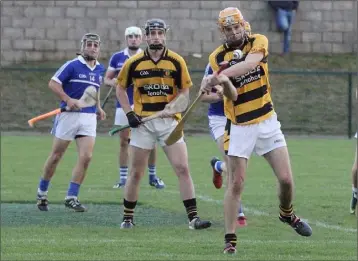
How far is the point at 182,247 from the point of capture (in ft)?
31.0

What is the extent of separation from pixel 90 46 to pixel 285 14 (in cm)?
1814

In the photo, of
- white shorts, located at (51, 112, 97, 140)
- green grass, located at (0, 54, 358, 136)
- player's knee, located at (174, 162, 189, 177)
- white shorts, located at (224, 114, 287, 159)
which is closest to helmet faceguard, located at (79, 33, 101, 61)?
white shorts, located at (51, 112, 97, 140)

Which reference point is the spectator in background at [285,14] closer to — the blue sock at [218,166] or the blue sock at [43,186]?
the blue sock at [218,166]

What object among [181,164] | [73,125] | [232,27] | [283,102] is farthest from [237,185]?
[283,102]

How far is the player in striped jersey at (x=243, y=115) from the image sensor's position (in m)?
9.33

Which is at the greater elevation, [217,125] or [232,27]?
[232,27]

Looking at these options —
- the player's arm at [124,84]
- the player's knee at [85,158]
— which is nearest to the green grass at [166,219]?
the player's knee at [85,158]

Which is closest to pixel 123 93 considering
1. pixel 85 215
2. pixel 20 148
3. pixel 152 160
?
pixel 85 215

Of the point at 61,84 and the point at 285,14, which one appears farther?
the point at 285,14

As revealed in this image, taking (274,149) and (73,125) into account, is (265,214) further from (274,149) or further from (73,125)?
(274,149)

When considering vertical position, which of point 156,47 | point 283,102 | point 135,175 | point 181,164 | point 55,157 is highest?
point 156,47

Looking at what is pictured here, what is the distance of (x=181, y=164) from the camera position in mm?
11023

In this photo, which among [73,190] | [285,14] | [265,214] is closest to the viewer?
[265,214]

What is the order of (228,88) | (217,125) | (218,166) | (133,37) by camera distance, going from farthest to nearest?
(133,37) < (218,166) < (217,125) < (228,88)
